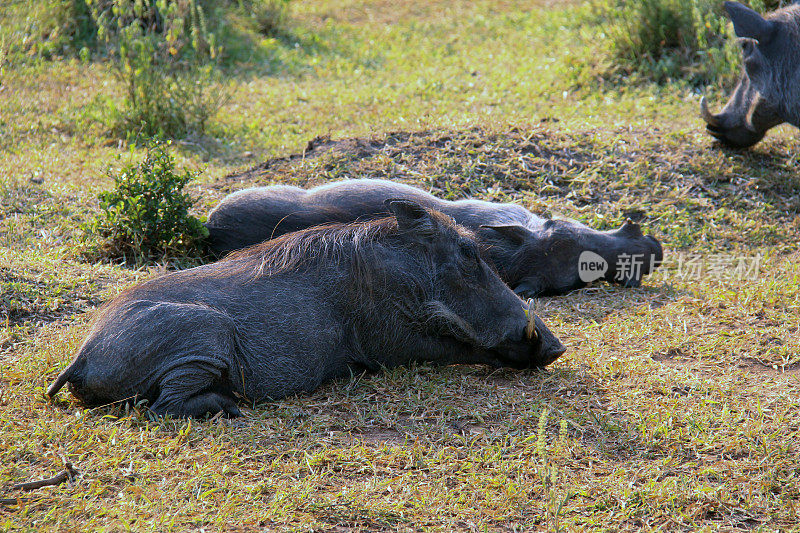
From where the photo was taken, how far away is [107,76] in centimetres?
901

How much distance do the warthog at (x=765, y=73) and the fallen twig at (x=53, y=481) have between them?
5.51m

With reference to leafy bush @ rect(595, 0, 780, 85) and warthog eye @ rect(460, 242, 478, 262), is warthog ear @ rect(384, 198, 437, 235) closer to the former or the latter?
warthog eye @ rect(460, 242, 478, 262)

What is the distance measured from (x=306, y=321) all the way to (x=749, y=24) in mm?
4687

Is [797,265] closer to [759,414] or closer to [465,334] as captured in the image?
[759,414]

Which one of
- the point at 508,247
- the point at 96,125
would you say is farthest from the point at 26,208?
the point at 508,247

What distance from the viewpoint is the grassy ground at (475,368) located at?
280cm

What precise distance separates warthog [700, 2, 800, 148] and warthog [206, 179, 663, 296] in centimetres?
194

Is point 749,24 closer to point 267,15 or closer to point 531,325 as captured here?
point 531,325

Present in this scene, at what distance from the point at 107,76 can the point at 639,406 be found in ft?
24.4

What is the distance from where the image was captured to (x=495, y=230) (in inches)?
199

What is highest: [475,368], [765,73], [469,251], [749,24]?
[749,24]

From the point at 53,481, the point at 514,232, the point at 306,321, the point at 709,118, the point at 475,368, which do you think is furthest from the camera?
the point at 709,118

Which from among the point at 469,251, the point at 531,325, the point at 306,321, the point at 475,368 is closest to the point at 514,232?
the point at 469,251

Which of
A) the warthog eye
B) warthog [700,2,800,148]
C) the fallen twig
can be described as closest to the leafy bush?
warthog [700,2,800,148]
